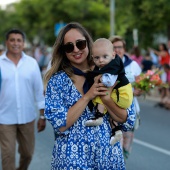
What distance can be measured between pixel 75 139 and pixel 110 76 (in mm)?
484

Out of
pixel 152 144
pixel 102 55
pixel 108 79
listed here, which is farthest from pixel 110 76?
pixel 152 144

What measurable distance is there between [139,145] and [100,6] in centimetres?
2999

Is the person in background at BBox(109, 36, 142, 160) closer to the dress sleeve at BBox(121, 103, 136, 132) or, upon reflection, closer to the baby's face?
the dress sleeve at BBox(121, 103, 136, 132)

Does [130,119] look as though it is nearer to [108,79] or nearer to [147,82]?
[108,79]

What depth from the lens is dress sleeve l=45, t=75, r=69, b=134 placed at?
304 cm

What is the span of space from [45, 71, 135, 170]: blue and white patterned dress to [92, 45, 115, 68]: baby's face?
239 mm

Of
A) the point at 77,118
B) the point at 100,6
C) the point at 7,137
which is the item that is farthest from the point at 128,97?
the point at 100,6

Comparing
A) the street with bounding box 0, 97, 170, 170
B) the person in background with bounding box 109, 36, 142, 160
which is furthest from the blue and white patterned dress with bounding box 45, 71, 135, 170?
the street with bounding box 0, 97, 170, 170

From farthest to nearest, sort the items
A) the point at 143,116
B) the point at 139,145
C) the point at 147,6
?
1. the point at 147,6
2. the point at 143,116
3. the point at 139,145

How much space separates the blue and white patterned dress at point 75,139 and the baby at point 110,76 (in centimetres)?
8

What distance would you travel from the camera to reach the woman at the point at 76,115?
3.04 m

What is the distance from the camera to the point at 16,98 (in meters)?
5.17

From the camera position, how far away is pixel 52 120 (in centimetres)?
306

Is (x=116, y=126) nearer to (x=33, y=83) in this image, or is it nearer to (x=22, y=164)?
(x=33, y=83)
